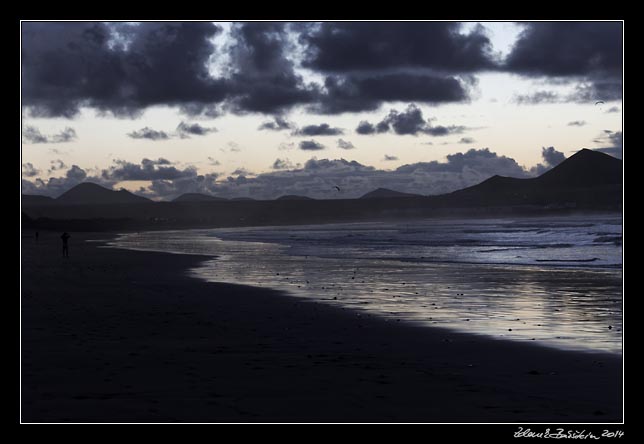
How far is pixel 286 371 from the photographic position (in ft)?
35.7

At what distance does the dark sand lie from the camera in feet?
29.0

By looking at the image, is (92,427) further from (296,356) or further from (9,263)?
(296,356)

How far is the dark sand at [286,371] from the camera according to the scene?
8836 millimetres
